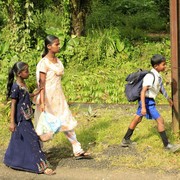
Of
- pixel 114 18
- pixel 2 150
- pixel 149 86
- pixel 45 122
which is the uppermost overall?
pixel 114 18

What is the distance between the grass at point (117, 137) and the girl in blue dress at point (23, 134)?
0.67 m

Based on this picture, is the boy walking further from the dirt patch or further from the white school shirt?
the dirt patch

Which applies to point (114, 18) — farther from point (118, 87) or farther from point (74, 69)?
point (118, 87)

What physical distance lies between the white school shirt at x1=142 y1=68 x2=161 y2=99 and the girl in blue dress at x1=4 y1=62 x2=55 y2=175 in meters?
1.44

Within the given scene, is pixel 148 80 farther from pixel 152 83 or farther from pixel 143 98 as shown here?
pixel 143 98

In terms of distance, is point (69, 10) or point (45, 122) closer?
point (45, 122)

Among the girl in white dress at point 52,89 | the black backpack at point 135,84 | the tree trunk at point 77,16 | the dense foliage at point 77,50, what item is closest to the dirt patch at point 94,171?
the girl in white dress at point 52,89

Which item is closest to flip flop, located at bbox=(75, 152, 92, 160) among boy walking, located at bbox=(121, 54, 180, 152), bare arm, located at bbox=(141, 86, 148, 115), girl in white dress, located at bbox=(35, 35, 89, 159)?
girl in white dress, located at bbox=(35, 35, 89, 159)

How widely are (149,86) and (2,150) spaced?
2.21m

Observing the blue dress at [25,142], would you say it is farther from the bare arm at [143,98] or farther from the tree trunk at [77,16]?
the tree trunk at [77,16]

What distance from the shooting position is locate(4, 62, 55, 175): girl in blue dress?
16.6 feet

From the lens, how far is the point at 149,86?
5.32m

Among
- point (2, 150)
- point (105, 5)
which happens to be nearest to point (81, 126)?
point (2, 150)

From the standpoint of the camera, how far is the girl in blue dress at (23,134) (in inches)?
200
